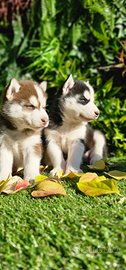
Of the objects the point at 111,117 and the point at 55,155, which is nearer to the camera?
the point at 55,155

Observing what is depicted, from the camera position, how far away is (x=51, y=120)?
3.36m

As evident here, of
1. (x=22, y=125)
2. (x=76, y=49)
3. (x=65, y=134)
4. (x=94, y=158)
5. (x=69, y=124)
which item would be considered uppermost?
(x=76, y=49)

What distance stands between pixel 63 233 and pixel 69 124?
2.03 meters

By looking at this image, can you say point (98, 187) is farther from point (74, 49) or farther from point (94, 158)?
point (74, 49)

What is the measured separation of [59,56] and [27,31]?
1164 mm

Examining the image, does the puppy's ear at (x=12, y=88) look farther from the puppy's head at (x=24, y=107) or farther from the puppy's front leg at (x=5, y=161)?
the puppy's front leg at (x=5, y=161)

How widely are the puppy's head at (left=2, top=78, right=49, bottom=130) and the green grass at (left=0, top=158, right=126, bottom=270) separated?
914 mm

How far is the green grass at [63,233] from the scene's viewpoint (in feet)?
3.84

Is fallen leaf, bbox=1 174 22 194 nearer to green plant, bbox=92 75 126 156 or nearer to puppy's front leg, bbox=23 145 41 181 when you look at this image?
puppy's front leg, bbox=23 145 41 181

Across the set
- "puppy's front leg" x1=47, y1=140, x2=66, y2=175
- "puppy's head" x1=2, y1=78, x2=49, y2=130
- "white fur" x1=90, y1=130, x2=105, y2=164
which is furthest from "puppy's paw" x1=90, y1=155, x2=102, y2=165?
"puppy's head" x1=2, y1=78, x2=49, y2=130

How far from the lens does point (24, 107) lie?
8.52 ft

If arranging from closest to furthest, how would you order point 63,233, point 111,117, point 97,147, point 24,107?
1. point 63,233
2. point 24,107
3. point 97,147
4. point 111,117

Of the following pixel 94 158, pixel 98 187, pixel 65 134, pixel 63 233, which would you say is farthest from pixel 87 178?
pixel 94 158

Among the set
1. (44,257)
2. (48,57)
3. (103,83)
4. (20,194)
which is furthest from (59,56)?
(44,257)
